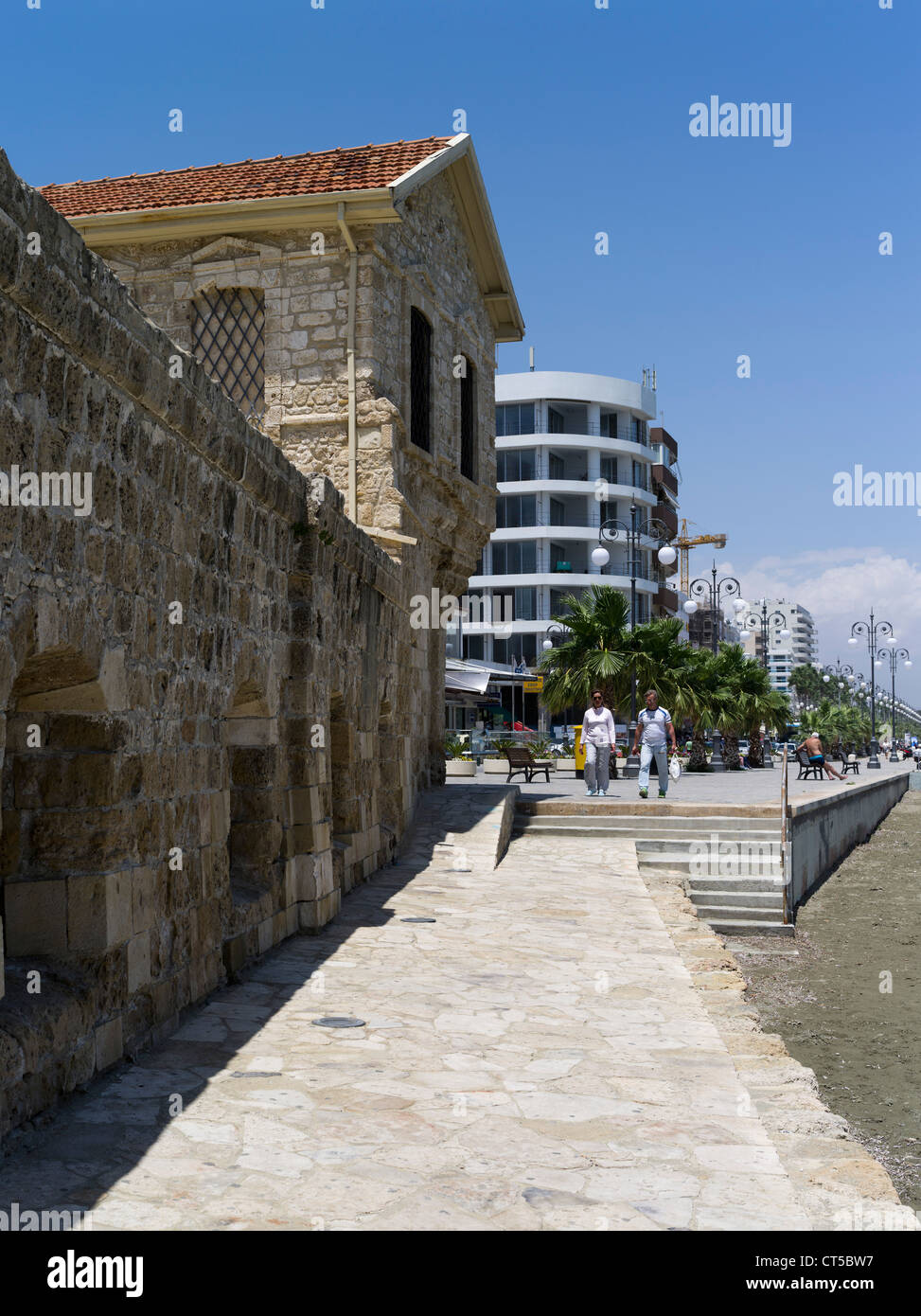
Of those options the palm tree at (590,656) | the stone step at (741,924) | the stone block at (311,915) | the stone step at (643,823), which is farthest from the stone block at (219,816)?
the palm tree at (590,656)

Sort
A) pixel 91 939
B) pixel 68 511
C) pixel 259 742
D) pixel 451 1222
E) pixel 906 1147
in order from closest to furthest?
pixel 451 1222, pixel 68 511, pixel 91 939, pixel 906 1147, pixel 259 742

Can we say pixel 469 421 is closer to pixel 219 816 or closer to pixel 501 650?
pixel 219 816

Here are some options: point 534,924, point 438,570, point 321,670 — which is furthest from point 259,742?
point 438,570

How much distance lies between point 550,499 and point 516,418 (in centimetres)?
414

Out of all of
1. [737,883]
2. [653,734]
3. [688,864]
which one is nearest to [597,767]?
[653,734]

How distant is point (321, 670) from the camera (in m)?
9.12

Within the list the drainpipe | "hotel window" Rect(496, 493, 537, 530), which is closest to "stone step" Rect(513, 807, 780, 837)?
the drainpipe

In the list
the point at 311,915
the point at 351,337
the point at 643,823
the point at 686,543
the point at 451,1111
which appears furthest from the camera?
the point at 686,543

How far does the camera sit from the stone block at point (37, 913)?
4.90 m

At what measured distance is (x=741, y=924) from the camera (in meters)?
13.5

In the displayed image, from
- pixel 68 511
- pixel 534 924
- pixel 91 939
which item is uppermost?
pixel 68 511

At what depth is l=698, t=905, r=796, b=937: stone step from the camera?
44.3 ft

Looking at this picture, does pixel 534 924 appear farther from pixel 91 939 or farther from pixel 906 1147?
pixel 91 939
